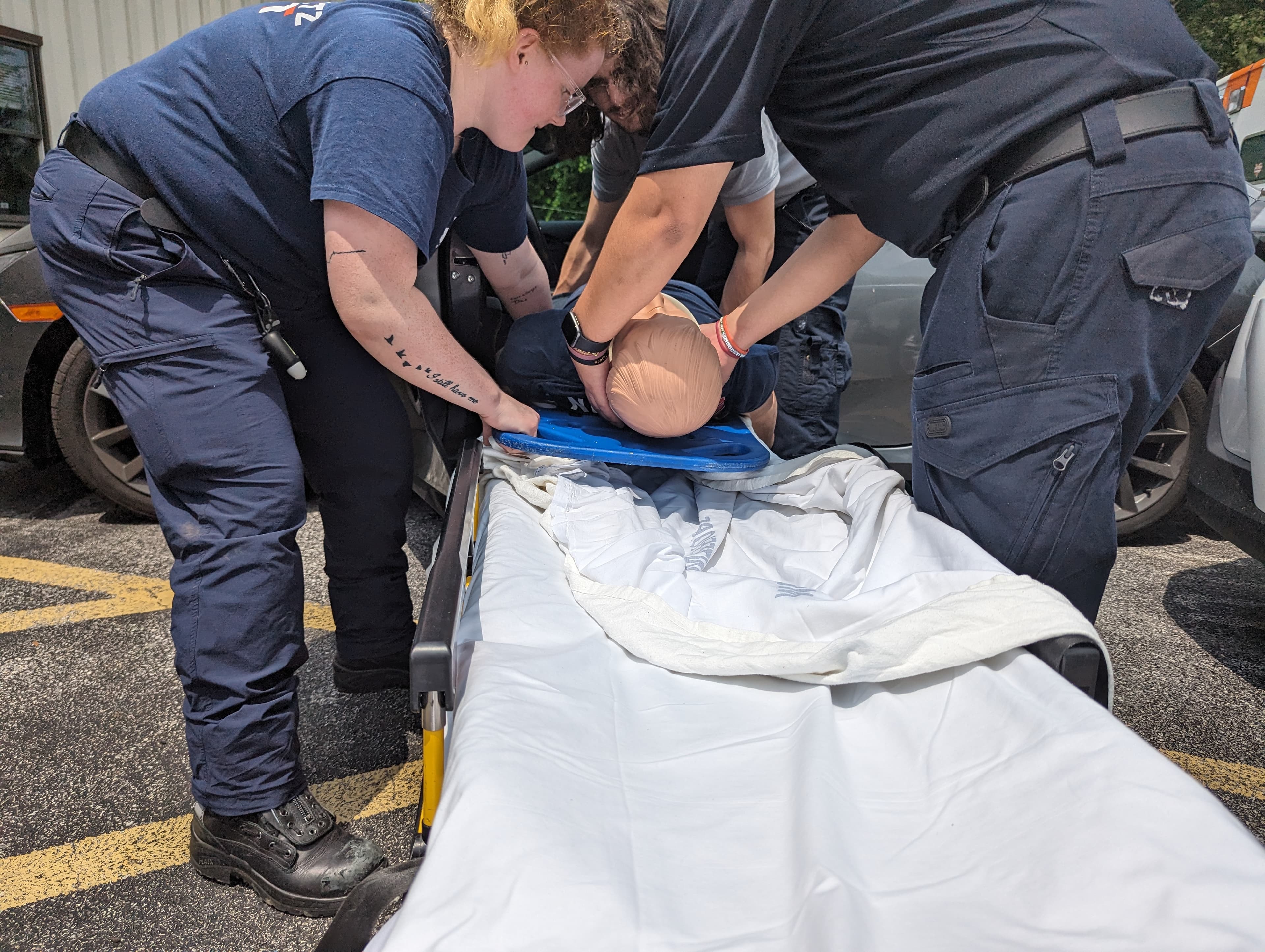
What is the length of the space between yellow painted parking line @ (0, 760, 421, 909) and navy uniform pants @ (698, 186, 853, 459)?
61.1 inches

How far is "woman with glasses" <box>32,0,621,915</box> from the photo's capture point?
132cm

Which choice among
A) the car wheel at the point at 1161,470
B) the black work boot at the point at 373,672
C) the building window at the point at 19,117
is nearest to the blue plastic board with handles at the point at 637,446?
the black work boot at the point at 373,672

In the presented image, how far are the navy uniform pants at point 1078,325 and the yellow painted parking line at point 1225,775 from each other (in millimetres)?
842

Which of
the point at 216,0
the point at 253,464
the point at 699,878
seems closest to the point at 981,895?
the point at 699,878

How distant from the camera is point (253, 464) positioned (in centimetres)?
148

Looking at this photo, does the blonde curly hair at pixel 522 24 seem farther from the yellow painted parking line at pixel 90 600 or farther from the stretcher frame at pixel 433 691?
the yellow painted parking line at pixel 90 600

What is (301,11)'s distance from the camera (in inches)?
55.5

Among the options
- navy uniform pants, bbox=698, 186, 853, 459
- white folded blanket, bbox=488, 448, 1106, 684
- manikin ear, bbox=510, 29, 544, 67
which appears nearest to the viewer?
white folded blanket, bbox=488, 448, 1106, 684

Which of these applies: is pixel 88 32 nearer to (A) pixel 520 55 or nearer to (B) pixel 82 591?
(B) pixel 82 591

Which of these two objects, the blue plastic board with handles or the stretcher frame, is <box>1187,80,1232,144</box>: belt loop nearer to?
the stretcher frame

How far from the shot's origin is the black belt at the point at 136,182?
142cm

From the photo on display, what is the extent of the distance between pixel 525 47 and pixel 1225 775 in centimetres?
214

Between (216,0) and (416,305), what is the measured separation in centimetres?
671

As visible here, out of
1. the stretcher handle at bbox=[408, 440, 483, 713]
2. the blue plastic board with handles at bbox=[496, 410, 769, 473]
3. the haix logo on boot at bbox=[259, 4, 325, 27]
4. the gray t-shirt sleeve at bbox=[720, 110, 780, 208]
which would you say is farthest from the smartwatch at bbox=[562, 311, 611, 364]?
the haix logo on boot at bbox=[259, 4, 325, 27]
